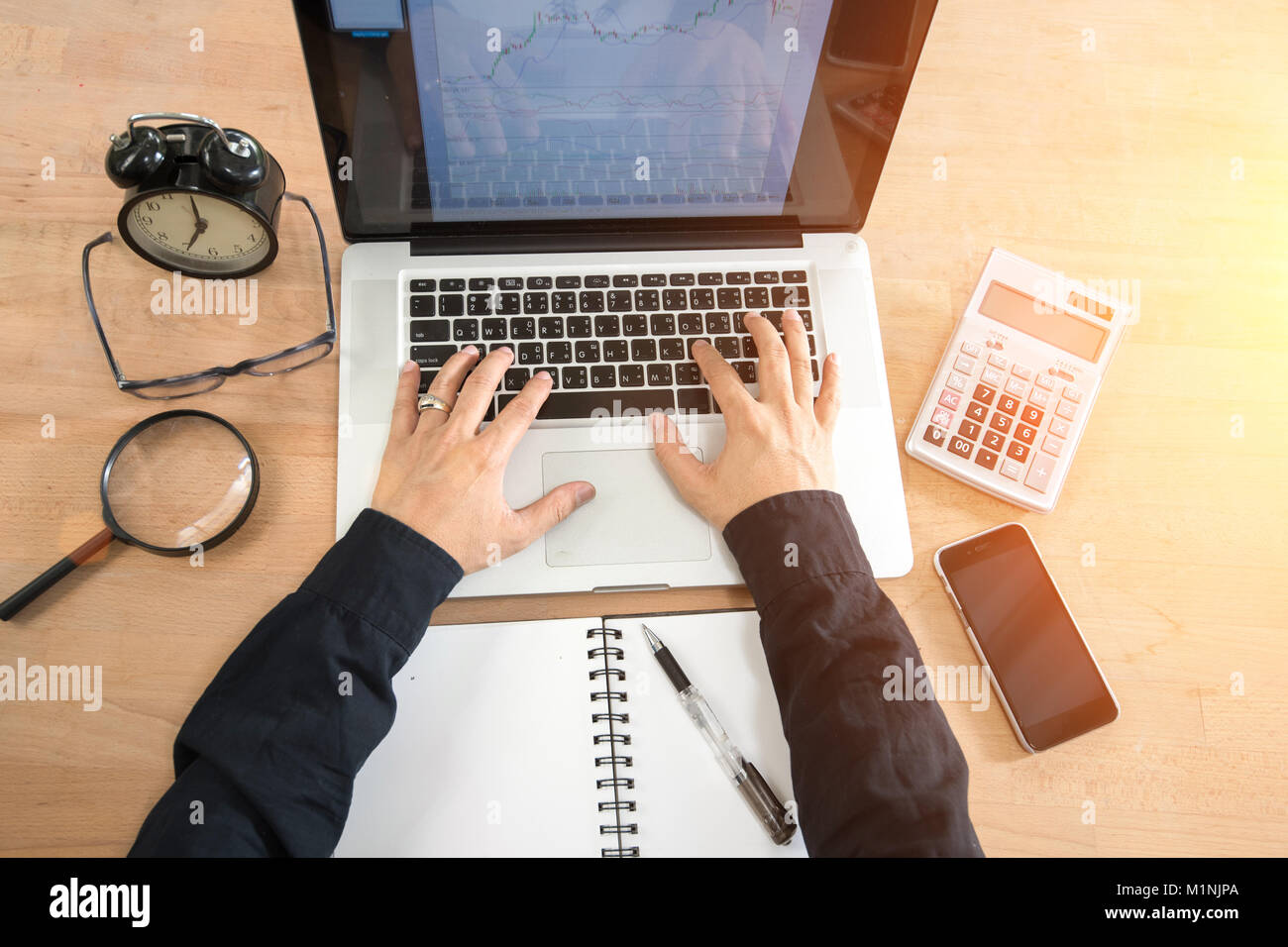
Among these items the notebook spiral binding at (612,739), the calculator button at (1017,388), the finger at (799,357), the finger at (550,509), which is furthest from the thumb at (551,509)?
the calculator button at (1017,388)

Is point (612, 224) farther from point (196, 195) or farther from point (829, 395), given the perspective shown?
point (196, 195)

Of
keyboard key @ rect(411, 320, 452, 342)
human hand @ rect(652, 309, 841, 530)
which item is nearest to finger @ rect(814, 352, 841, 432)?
human hand @ rect(652, 309, 841, 530)

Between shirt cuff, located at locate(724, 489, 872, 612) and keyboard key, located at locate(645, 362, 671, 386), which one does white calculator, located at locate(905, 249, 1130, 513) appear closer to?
shirt cuff, located at locate(724, 489, 872, 612)

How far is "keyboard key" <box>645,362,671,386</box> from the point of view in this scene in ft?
2.72

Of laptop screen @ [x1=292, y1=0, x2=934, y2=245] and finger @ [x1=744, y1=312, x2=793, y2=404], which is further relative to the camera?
finger @ [x1=744, y1=312, x2=793, y2=404]

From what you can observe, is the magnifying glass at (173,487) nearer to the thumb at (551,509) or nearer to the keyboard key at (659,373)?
the thumb at (551,509)

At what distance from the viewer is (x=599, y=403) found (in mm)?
817

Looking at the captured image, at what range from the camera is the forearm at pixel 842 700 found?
644 millimetres

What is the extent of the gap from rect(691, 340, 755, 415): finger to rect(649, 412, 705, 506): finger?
0.18 ft

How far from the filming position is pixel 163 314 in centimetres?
84

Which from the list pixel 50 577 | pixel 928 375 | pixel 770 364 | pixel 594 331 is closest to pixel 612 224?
pixel 594 331

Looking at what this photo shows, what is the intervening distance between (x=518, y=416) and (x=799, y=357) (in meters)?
0.28

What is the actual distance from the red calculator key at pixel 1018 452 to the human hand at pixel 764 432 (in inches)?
6.8
